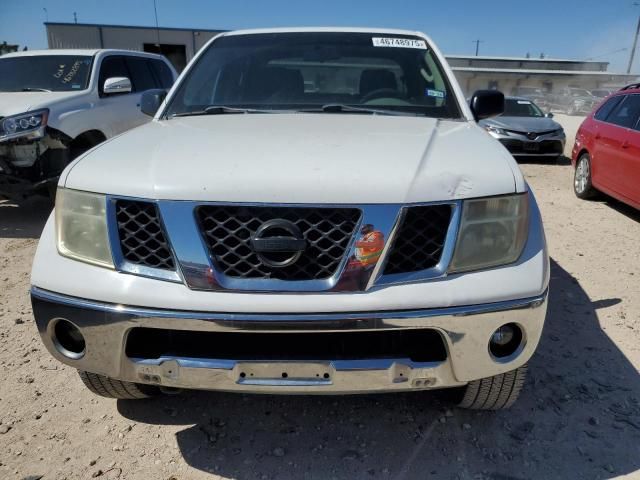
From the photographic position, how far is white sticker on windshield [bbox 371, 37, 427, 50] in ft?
10.5

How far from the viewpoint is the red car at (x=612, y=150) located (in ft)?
18.6

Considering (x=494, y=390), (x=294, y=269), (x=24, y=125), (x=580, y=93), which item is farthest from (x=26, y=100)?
(x=580, y=93)

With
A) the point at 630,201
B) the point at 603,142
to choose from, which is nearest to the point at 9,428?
the point at 630,201

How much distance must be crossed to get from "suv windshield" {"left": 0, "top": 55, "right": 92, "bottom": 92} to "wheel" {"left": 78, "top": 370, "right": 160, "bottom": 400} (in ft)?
16.1

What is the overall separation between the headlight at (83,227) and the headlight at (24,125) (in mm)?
3647

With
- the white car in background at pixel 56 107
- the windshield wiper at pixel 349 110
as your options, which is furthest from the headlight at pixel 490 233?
the white car in background at pixel 56 107

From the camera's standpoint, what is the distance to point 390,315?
5.44 feet

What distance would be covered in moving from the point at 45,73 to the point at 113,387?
550 centimetres

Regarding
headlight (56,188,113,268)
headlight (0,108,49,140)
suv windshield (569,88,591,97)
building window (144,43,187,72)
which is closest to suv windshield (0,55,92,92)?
headlight (0,108,49,140)

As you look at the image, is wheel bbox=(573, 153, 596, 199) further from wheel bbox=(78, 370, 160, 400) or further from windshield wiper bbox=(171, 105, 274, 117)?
wheel bbox=(78, 370, 160, 400)

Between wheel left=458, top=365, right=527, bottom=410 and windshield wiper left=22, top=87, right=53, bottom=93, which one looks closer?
wheel left=458, top=365, right=527, bottom=410

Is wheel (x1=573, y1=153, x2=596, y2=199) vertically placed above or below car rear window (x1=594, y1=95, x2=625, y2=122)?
below

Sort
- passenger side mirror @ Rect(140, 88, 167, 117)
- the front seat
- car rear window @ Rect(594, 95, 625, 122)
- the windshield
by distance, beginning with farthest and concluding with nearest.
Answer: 1. the windshield
2. car rear window @ Rect(594, 95, 625, 122)
3. passenger side mirror @ Rect(140, 88, 167, 117)
4. the front seat

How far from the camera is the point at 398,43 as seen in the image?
3227 millimetres
